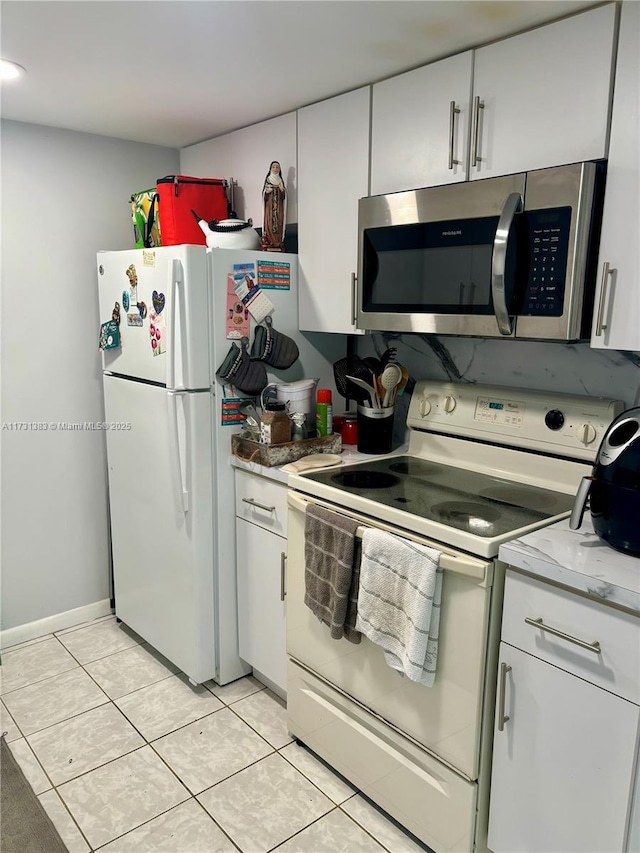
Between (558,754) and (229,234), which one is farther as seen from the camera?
(229,234)

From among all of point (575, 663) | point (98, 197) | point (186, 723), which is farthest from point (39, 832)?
point (98, 197)

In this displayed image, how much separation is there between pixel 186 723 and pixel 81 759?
→ 365 mm

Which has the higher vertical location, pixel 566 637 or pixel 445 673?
pixel 566 637

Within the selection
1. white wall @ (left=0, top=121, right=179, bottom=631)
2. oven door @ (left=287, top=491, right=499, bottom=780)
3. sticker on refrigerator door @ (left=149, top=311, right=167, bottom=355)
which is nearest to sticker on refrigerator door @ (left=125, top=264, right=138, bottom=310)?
sticker on refrigerator door @ (left=149, top=311, right=167, bottom=355)

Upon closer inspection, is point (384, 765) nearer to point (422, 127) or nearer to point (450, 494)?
point (450, 494)

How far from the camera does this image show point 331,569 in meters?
1.88

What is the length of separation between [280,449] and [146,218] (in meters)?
1.20

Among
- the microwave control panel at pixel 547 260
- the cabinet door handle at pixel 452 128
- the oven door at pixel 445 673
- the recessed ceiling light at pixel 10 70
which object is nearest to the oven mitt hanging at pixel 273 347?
the oven door at pixel 445 673

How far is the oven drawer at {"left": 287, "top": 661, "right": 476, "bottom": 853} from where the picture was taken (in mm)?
1677

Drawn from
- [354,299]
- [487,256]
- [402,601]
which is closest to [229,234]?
[354,299]

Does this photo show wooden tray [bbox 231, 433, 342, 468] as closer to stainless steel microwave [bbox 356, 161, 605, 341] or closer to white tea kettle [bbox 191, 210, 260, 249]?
stainless steel microwave [bbox 356, 161, 605, 341]

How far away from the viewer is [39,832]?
6.12 feet

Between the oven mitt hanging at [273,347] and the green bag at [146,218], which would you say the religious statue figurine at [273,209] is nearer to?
the oven mitt hanging at [273,347]

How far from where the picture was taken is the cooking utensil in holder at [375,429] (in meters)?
2.34
